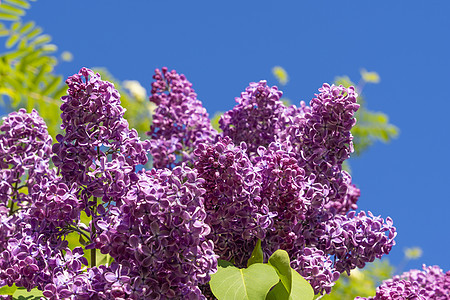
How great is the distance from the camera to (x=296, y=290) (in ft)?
2.90

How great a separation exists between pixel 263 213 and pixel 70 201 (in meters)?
0.30

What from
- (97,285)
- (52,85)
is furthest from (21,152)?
(52,85)

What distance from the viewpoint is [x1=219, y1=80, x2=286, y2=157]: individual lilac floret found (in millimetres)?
1222

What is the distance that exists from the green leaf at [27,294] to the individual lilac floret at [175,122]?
0.38 m

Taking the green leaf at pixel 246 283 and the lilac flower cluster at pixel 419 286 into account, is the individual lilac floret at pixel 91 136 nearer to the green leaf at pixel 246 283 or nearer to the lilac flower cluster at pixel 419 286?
the green leaf at pixel 246 283

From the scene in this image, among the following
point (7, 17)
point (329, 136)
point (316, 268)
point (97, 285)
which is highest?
point (7, 17)

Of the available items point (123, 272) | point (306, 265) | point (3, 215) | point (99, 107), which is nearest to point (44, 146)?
point (3, 215)

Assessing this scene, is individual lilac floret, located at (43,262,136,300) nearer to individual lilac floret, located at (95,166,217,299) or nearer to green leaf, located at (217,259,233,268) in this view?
individual lilac floret, located at (95,166,217,299)

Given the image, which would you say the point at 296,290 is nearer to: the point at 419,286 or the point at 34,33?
the point at 419,286

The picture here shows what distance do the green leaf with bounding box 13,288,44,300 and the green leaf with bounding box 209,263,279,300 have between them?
320 millimetres

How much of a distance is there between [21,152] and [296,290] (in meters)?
0.59

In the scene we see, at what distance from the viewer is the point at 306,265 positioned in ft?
3.14

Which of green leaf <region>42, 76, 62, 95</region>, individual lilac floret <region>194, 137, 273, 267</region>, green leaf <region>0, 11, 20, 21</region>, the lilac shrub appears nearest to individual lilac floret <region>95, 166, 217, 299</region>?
the lilac shrub

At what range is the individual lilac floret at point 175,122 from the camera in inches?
50.1
